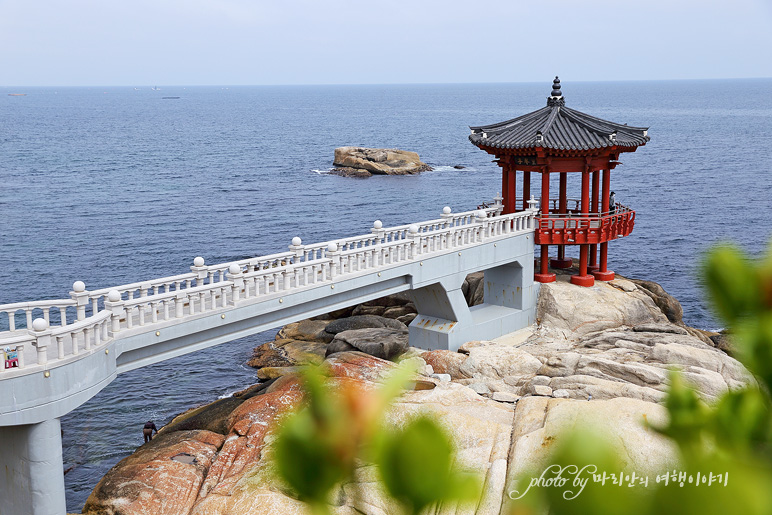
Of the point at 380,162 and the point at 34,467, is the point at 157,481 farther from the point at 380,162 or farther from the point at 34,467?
the point at 380,162

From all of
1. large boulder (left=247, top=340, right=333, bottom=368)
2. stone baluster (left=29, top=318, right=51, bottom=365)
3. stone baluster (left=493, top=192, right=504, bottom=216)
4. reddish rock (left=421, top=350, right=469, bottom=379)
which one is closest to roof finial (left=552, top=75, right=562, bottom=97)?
stone baluster (left=493, top=192, right=504, bottom=216)

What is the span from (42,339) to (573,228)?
20.2 metres

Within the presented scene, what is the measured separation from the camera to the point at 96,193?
80.1 m

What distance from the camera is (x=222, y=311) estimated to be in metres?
21.3

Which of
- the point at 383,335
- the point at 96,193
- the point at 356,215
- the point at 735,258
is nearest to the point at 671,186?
the point at 356,215

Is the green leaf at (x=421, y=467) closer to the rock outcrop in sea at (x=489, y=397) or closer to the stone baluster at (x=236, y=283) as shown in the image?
the rock outcrop in sea at (x=489, y=397)

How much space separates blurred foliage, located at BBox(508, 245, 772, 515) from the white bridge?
16.4m

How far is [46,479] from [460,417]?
9.02m

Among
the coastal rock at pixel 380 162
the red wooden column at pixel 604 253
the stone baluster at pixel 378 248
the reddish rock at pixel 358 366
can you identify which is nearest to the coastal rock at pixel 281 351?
the stone baluster at pixel 378 248

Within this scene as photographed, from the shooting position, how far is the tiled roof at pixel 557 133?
2934 centimetres

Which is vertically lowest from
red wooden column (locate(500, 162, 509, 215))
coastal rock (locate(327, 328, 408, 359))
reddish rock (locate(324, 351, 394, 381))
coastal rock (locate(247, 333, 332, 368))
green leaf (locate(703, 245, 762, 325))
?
coastal rock (locate(247, 333, 332, 368))

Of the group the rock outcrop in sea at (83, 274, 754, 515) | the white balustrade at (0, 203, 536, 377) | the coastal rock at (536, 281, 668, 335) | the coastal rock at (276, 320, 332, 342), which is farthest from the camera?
the coastal rock at (276, 320, 332, 342)

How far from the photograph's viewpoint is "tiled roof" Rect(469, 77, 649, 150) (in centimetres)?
2934

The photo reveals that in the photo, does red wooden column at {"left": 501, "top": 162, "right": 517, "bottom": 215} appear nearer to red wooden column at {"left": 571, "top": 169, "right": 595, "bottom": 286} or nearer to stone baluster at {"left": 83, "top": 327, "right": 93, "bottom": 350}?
red wooden column at {"left": 571, "top": 169, "right": 595, "bottom": 286}
